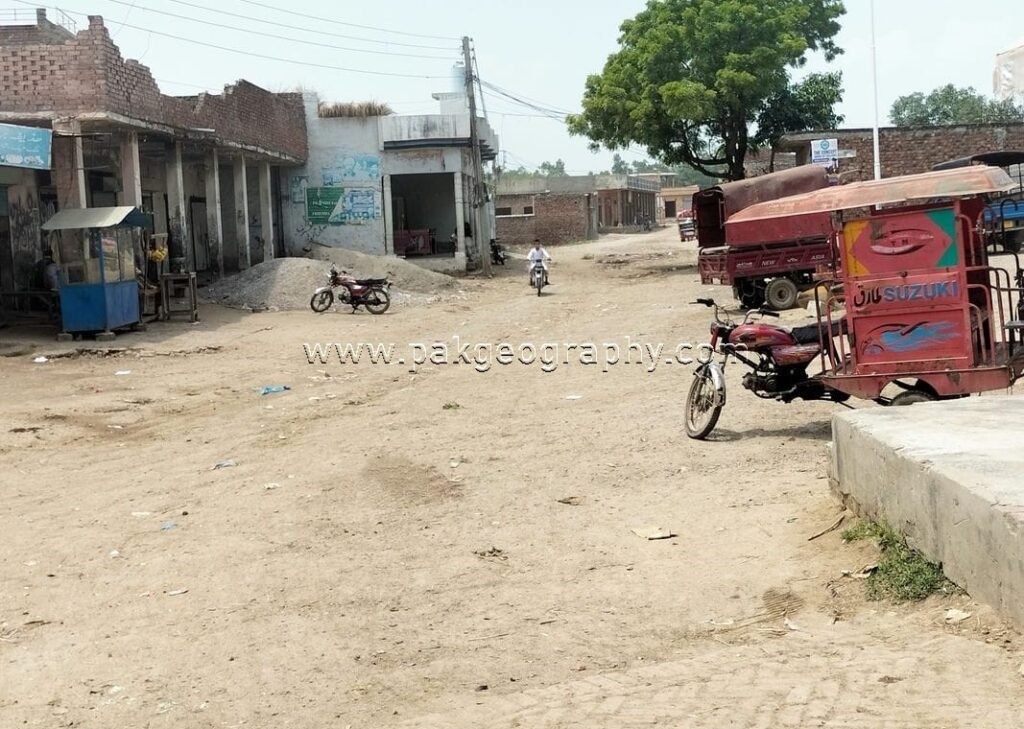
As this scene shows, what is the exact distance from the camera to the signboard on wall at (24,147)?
15578 millimetres

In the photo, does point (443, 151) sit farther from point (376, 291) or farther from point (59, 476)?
point (59, 476)

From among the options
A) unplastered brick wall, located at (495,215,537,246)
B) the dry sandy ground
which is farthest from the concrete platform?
unplastered brick wall, located at (495,215,537,246)

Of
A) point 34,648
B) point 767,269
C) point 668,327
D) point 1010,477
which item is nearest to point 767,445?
point 1010,477

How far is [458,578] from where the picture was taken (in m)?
5.54

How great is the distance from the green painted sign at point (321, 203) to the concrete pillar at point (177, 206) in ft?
32.0

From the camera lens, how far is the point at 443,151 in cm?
3272

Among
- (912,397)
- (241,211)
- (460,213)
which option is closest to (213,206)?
(241,211)

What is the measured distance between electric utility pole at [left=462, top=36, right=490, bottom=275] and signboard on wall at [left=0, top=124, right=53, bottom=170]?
17.8 metres

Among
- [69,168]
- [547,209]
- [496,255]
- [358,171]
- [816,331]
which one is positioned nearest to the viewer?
[816,331]

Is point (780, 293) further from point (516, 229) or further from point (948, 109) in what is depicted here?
point (948, 109)

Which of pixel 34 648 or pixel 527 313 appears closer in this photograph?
pixel 34 648

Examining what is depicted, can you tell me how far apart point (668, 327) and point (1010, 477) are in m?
12.1

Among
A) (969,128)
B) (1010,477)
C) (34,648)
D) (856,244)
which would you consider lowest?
(34,648)

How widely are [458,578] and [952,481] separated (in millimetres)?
2381
